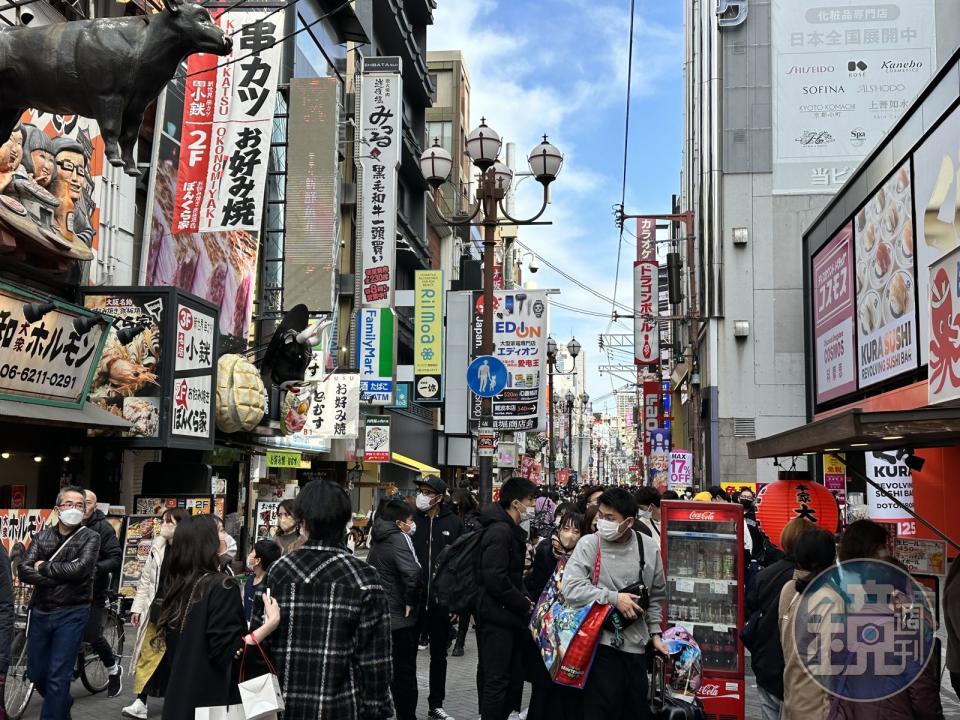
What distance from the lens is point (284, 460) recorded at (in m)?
27.5

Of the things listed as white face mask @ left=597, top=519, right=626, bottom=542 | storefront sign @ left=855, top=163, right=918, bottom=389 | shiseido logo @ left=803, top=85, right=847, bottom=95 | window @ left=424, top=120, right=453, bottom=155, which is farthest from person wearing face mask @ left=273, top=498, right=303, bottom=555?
window @ left=424, top=120, right=453, bottom=155

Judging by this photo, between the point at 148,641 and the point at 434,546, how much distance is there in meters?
3.02

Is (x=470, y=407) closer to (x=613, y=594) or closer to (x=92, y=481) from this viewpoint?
(x=92, y=481)

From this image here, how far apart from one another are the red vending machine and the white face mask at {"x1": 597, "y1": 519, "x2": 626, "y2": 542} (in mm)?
3008

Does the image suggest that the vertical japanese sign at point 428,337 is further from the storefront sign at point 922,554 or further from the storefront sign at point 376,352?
the storefront sign at point 922,554

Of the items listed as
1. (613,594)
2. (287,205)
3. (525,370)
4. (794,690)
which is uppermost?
(287,205)

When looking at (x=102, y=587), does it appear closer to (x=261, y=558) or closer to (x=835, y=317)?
(x=261, y=558)

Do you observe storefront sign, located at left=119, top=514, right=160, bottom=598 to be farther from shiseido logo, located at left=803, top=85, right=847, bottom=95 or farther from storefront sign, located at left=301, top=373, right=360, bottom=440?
shiseido logo, located at left=803, top=85, right=847, bottom=95

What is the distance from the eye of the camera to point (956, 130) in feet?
41.5

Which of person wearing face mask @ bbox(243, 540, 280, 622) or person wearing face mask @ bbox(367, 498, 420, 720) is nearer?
person wearing face mask @ bbox(243, 540, 280, 622)

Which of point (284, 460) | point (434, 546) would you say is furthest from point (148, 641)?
point (284, 460)

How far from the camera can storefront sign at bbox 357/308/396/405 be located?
29.9 metres

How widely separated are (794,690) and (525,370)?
13491mm

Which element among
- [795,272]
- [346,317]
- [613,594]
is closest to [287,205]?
[346,317]
